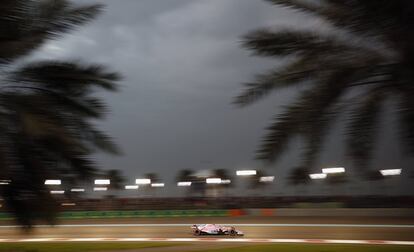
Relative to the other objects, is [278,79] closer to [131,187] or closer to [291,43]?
[291,43]

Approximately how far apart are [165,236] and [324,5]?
701 inches

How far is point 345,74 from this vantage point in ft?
35.1

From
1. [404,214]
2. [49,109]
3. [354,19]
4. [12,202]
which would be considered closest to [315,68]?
[354,19]

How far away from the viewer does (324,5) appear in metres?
11.8

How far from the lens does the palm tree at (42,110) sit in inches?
446

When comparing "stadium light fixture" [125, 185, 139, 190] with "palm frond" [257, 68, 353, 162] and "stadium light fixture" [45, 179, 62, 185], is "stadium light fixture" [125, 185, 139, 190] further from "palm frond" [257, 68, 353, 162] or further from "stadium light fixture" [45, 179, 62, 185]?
"palm frond" [257, 68, 353, 162]

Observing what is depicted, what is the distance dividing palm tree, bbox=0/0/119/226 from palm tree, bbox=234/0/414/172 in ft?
13.8

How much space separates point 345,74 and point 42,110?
6.87m

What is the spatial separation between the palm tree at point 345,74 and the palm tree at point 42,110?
4.20 m

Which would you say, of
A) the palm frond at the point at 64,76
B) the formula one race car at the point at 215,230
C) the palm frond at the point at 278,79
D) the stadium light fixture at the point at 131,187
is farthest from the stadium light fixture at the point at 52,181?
the stadium light fixture at the point at 131,187

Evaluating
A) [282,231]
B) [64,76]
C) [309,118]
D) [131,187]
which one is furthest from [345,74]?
[131,187]

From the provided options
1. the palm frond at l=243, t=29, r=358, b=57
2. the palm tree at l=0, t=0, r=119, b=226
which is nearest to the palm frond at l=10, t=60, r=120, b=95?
the palm tree at l=0, t=0, r=119, b=226

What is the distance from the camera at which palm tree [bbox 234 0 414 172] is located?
32.0ft

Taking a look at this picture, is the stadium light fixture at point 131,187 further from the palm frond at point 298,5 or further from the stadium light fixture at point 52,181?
the palm frond at point 298,5
